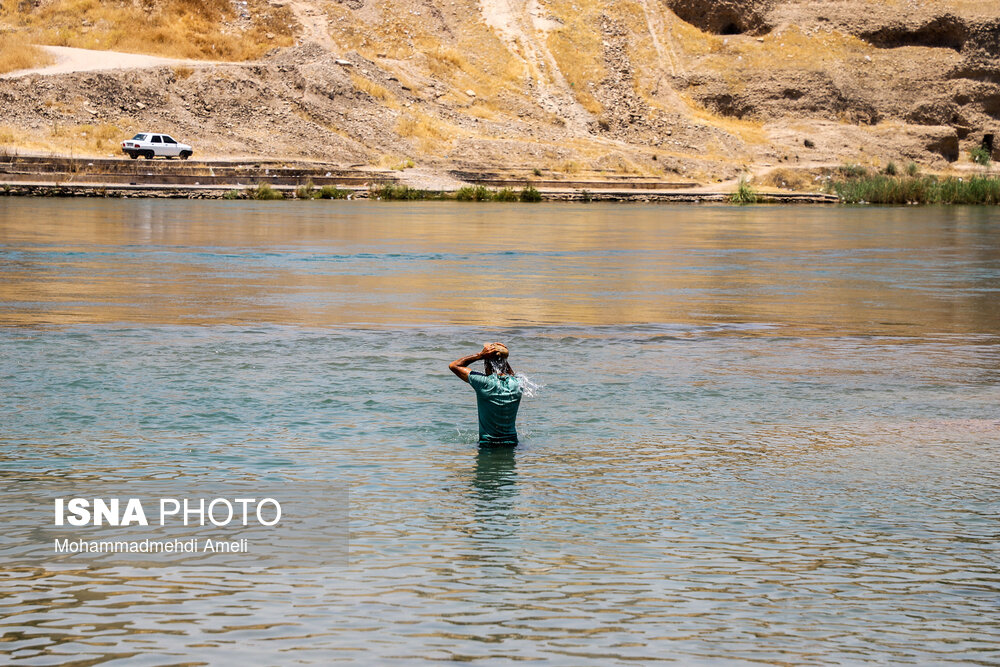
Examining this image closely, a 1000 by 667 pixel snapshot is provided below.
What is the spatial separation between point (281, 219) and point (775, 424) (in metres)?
29.8

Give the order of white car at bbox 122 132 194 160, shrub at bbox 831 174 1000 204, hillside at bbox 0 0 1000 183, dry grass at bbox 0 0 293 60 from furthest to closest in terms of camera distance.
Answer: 1. dry grass at bbox 0 0 293 60
2. hillside at bbox 0 0 1000 183
3. shrub at bbox 831 174 1000 204
4. white car at bbox 122 132 194 160

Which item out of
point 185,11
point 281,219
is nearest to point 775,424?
point 281,219

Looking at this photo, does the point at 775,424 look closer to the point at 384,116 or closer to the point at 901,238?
the point at 901,238

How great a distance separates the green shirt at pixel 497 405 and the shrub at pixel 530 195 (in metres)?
48.0

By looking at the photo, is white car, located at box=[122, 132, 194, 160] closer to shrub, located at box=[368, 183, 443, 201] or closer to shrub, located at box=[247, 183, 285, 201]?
shrub, located at box=[247, 183, 285, 201]

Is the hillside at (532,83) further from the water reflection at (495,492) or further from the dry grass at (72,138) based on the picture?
the water reflection at (495,492)

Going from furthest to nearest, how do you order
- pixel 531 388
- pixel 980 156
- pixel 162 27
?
1. pixel 980 156
2. pixel 162 27
3. pixel 531 388

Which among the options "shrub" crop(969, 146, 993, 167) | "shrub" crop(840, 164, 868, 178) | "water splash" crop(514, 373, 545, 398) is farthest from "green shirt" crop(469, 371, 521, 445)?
"shrub" crop(969, 146, 993, 167)

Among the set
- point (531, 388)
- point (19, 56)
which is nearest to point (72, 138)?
point (19, 56)

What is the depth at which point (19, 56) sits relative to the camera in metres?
63.1

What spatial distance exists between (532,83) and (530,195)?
1683 cm

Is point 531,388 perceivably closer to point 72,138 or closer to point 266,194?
point 266,194

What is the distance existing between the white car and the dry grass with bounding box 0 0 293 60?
534 inches

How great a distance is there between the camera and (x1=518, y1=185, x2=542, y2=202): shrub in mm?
56594
